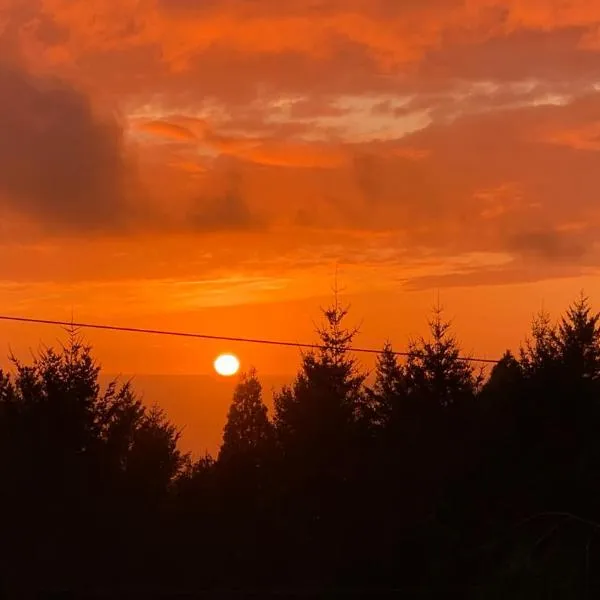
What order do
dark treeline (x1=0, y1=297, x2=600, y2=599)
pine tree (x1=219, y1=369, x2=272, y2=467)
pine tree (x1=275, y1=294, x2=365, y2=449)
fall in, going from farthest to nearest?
pine tree (x1=219, y1=369, x2=272, y2=467) < pine tree (x1=275, y1=294, x2=365, y2=449) < dark treeline (x1=0, y1=297, x2=600, y2=599)

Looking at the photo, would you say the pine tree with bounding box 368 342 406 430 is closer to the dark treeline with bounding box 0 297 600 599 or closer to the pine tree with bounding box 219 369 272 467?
the dark treeline with bounding box 0 297 600 599

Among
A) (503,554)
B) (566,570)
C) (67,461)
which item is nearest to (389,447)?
(67,461)

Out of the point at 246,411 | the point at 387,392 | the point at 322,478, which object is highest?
the point at 246,411

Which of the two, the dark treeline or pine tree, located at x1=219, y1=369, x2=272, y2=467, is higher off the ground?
pine tree, located at x1=219, y1=369, x2=272, y2=467

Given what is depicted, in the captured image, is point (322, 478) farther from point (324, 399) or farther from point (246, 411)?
point (246, 411)

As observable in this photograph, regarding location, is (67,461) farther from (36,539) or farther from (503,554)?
(503,554)

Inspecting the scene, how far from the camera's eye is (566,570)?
8.27 m

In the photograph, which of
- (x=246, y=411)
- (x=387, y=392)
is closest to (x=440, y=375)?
(x=387, y=392)

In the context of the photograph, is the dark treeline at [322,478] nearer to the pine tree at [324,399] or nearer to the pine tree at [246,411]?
the pine tree at [324,399]

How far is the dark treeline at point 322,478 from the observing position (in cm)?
1464

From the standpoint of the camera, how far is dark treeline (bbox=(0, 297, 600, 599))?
48.0ft

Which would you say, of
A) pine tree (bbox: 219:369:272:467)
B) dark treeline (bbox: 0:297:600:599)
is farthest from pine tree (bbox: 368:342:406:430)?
pine tree (bbox: 219:369:272:467)

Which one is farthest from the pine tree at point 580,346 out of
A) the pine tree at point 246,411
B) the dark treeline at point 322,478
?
the pine tree at point 246,411

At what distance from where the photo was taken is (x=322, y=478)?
24.7 meters
